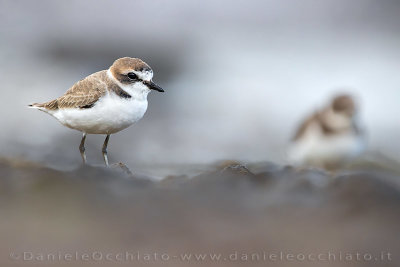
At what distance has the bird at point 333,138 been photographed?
9234 millimetres

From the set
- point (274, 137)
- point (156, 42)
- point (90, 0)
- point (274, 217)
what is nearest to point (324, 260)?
point (274, 217)

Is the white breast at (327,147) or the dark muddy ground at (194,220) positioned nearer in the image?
the dark muddy ground at (194,220)

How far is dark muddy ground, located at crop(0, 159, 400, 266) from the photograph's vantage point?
3.47m

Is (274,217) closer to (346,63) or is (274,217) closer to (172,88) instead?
(172,88)

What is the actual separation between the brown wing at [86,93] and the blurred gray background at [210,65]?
323 centimetres

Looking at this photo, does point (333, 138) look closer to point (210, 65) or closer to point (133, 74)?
point (133, 74)

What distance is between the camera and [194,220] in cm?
379

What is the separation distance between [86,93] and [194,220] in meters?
1.63

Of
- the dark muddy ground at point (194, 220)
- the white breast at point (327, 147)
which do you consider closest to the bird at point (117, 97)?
the dark muddy ground at point (194, 220)

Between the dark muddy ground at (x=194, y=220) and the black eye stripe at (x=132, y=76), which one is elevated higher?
the black eye stripe at (x=132, y=76)

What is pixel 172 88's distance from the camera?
1523cm

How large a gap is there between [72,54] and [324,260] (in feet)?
45.8

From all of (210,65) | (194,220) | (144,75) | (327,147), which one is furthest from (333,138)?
(210,65)

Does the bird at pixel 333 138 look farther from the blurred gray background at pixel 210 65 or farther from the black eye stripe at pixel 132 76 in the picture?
the black eye stripe at pixel 132 76
